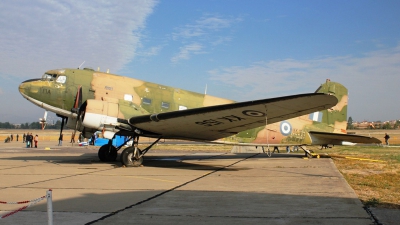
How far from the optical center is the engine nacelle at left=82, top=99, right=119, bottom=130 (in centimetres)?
1380

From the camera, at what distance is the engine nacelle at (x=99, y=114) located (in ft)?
45.3

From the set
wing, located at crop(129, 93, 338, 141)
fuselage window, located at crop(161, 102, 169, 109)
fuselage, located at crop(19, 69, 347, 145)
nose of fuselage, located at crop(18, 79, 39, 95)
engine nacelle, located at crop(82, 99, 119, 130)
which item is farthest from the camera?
fuselage window, located at crop(161, 102, 169, 109)

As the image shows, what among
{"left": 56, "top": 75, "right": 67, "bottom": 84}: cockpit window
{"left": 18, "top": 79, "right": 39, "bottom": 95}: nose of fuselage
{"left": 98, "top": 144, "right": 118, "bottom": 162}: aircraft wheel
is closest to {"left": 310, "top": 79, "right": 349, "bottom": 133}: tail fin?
{"left": 98, "top": 144, "right": 118, "bottom": 162}: aircraft wheel

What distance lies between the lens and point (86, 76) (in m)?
15.8

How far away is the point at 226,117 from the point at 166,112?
8.56ft

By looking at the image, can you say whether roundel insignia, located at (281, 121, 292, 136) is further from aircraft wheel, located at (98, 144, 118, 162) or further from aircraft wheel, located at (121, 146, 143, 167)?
aircraft wheel, located at (98, 144, 118, 162)

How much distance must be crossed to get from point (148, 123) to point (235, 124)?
10.8ft

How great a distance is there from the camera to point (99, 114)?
1395 cm

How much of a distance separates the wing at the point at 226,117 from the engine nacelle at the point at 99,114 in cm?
84

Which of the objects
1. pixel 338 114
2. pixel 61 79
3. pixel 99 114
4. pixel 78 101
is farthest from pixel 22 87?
pixel 338 114

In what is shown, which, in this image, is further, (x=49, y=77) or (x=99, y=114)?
(x=49, y=77)

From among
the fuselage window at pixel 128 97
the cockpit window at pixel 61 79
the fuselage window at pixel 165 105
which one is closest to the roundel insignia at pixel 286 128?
the fuselage window at pixel 165 105

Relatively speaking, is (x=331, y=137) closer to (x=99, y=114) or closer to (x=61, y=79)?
(x=99, y=114)

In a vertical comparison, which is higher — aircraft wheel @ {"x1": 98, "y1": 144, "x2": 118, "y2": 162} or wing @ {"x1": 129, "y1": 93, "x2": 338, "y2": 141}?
wing @ {"x1": 129, "y1": 93, "x2": 338, "y2": 141}
